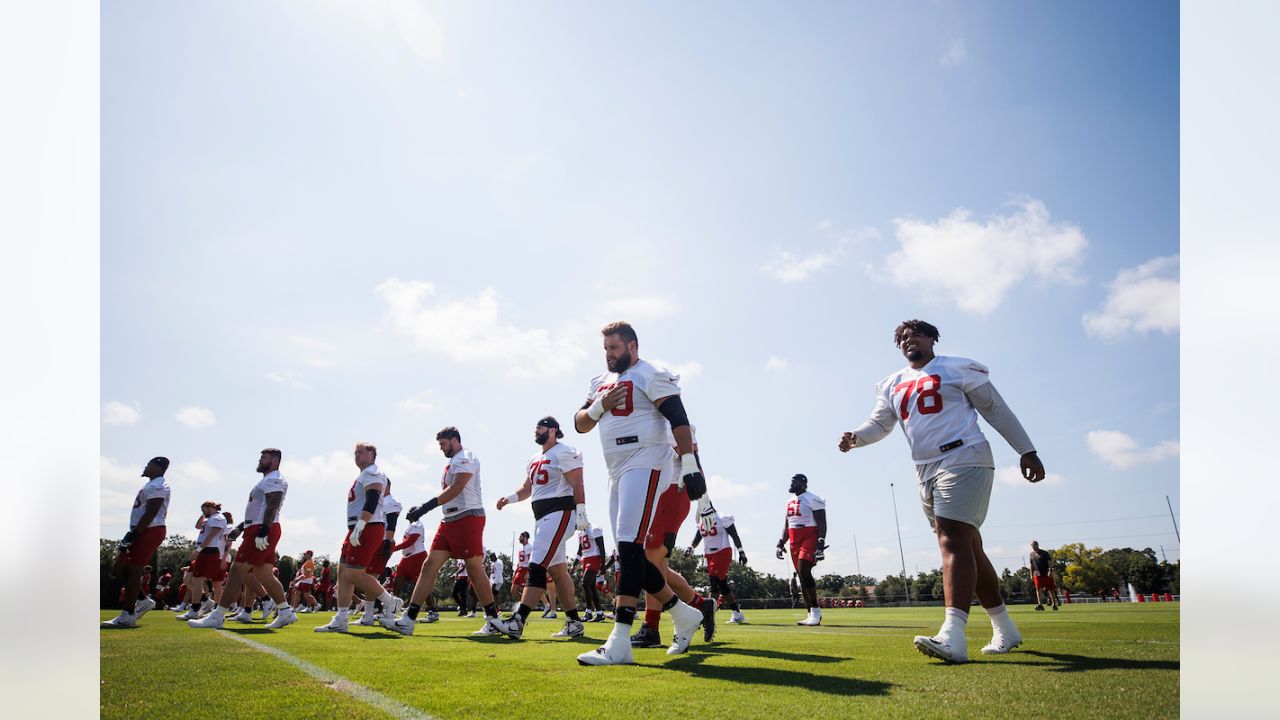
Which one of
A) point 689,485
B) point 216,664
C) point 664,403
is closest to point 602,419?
point 664,403

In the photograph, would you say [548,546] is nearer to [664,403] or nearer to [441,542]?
[441,542]

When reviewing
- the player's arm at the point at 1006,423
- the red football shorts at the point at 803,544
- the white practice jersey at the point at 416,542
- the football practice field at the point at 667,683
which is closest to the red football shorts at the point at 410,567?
the white practice jersey at the point at 416,542

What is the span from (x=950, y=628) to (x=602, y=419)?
108 inches

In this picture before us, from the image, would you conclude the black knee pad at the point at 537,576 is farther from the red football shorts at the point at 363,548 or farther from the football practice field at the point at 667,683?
the red football shorts at the point at 363,548

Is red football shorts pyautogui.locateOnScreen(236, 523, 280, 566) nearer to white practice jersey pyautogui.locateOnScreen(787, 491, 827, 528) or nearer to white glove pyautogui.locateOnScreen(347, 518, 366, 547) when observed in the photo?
white glove pyautogui.locateOnScreen(347, 518, 366, 547)

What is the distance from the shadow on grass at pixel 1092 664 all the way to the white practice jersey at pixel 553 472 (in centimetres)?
525

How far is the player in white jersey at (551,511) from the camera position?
26.8 ft

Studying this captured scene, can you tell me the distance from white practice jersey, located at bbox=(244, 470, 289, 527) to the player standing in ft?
13.2

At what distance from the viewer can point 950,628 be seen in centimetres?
454

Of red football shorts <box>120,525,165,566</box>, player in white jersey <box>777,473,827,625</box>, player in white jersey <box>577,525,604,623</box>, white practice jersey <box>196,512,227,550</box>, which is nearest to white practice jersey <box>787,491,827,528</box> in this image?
player in white jersey <box>777,473,827,625</box>

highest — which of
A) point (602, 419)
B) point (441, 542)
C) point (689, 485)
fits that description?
point (602, 419)

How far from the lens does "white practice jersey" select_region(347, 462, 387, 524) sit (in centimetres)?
982

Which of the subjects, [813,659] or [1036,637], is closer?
[813,659]
